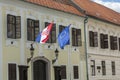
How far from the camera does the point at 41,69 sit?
109 ft

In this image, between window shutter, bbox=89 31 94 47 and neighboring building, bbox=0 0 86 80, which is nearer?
neighboring building, bbox=0 0 86 80

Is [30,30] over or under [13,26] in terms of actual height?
under

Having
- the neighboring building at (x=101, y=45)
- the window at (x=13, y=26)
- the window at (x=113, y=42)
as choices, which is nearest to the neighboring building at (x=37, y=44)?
the window at (x=13, y=26)

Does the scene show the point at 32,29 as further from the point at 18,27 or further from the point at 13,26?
the point at 13,26

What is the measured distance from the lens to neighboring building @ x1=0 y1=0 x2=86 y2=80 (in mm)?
29125

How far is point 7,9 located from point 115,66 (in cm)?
2065

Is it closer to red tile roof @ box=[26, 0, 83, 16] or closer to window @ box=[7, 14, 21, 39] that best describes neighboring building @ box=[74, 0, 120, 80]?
red tile roof @ box=[26, 0, 83, 16]

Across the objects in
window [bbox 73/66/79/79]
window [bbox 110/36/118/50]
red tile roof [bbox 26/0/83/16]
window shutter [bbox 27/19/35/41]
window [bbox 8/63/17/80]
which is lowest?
window [bbox 73/66/79/79]

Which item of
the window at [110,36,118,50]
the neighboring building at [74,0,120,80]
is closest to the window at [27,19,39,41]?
the neighboring building at [74,0,120,80]

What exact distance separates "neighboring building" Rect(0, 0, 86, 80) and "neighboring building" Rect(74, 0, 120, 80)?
155 centimetres

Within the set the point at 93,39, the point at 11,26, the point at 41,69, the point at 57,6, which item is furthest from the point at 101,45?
the point at 11,26

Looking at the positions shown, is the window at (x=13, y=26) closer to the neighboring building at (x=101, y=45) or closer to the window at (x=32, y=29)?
the window at (x=32, y=29)

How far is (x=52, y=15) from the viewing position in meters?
34.2

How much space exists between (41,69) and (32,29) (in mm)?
3413
